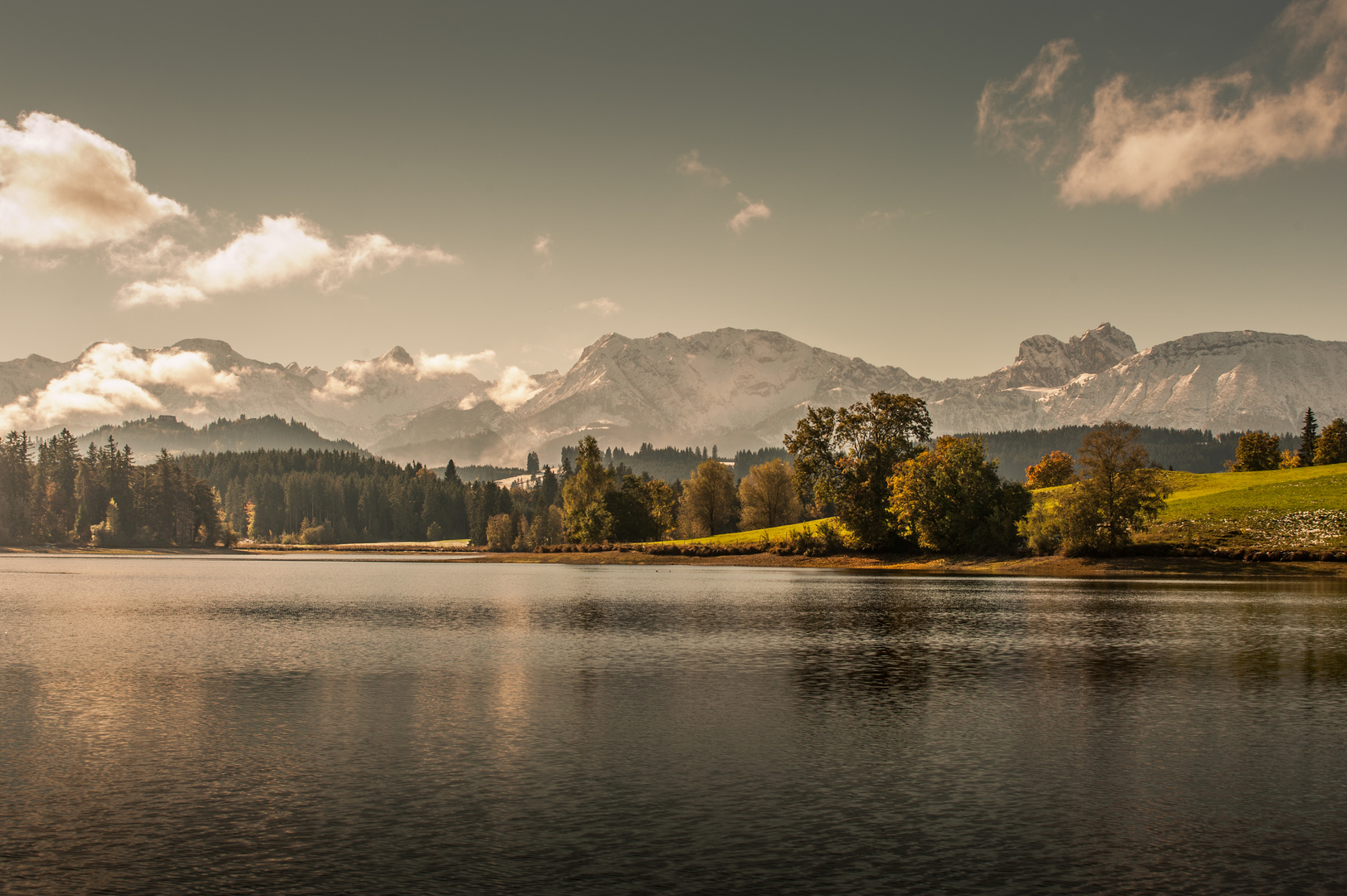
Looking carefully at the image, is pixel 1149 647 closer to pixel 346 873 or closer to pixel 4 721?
pixel 346 873

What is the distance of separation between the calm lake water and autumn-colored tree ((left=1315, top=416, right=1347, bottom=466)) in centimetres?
13427

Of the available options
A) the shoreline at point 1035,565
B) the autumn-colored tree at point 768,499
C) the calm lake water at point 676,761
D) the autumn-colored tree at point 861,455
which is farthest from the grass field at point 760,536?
the calm lake water at point 676,761

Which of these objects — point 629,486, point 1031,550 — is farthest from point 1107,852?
point 629,486

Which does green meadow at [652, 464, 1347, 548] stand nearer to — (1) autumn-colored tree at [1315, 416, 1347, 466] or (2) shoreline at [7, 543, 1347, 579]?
(2) shoreline at [7, 543, 1347, 579]

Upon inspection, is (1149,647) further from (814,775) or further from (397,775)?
(397,775)

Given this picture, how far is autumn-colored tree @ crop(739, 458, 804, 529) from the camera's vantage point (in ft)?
585

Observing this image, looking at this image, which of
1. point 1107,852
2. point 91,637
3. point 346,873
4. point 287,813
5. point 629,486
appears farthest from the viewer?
point 629,486

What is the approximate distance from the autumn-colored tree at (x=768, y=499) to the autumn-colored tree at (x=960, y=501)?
6362 centimetres

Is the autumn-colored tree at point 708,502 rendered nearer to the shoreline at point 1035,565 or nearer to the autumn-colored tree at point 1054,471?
the shoreline at point 1035,565

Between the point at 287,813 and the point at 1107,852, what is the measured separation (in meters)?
14.6

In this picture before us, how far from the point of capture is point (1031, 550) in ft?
349

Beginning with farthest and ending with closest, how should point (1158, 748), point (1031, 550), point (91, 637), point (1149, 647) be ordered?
point (1031, 550) < point (91, 637) < point (1149, 647) < point (1158, 748)

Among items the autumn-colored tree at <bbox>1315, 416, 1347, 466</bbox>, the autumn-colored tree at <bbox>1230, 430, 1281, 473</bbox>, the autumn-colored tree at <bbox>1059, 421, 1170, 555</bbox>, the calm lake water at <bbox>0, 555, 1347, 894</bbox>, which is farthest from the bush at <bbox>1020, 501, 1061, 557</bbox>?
the autumn-colored tree at <bbox>1315, 416, 1347, 466</bbox>

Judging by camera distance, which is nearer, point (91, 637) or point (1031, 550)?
point (91, 637)
